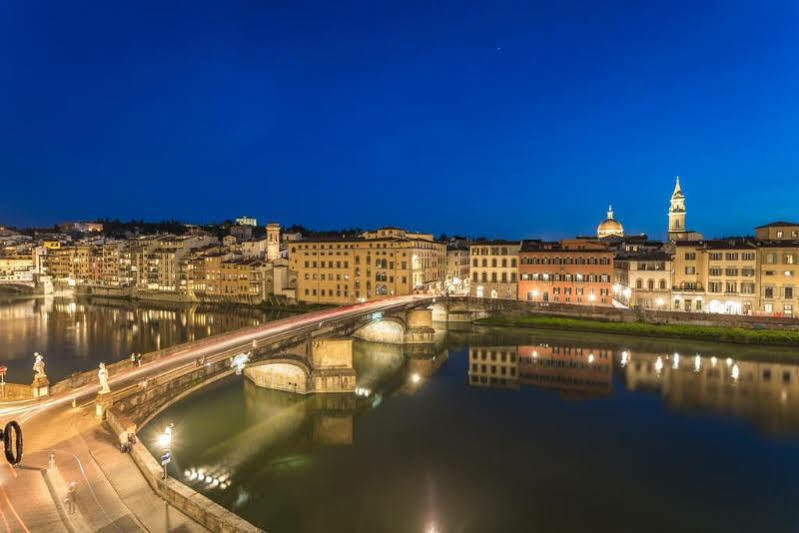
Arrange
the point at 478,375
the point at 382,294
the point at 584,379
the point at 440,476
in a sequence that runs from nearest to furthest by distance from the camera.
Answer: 1. the point at 440,476
2. the point at 584,379
3. the point at 478,375
4. the point at 382,294

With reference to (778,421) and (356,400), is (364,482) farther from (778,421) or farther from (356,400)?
(778,421)

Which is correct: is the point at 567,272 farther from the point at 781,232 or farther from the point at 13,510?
the point at 13,510

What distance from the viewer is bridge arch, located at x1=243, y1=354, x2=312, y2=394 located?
3681 centimetres

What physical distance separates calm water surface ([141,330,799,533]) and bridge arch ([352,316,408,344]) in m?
13.0

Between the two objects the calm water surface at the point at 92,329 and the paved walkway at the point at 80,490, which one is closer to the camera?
the paved walkway at the point at 80,490

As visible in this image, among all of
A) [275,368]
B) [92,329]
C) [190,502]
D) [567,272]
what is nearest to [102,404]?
[190,502]

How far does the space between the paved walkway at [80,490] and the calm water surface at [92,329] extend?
3091 cm

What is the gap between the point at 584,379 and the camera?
44188 millimetres

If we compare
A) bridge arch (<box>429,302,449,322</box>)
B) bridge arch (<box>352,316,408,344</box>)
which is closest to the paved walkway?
bridge arch (<box>352,316,408,344</box>)

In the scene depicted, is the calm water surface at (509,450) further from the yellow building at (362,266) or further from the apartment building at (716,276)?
the yellow building at (362,266)

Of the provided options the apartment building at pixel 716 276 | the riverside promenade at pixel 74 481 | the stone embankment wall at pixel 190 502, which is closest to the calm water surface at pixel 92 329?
the riverside promenade at pixel 74 481

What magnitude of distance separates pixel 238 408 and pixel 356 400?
897 centimetres

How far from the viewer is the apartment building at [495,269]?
266 feet

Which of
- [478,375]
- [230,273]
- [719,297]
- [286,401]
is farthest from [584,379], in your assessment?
[230,273]
